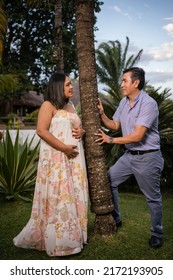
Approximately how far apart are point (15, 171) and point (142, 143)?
11.1ft

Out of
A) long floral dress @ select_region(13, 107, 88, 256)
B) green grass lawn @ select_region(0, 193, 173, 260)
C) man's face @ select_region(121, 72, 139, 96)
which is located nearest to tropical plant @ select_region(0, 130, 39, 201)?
green grass lawn @ select_region(0, 193, 173, 260)

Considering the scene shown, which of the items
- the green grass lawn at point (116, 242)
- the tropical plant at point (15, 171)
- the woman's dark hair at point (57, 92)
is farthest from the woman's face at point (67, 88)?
the tropical plant at point (15, 171)

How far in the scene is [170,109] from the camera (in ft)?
26.3

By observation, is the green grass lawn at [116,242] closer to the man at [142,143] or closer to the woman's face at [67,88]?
the man at [142,143]

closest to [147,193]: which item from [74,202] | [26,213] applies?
[74,202]

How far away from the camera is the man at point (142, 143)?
3.99 metres

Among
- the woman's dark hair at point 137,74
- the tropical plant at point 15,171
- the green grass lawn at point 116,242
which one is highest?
the woman's dark hair at point 137,74

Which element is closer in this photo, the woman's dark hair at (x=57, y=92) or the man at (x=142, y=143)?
the woman's dark hair at (x=57, y=92)

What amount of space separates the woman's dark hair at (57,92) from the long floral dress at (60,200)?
0.32 ft

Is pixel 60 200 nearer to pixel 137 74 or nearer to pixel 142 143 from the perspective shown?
pixel 142 143

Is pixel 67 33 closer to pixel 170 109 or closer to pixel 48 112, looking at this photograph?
pixel 170 109

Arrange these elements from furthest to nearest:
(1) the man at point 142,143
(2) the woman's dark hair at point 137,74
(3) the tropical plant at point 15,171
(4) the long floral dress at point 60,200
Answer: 1. (3) the tropical plant at point 15,171
2. (2) the woman's dark hair at point 137,74
3. (1) the man at point 142,143
4. (4) the long floral dress at point 60,200

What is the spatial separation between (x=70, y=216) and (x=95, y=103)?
4.25 feet

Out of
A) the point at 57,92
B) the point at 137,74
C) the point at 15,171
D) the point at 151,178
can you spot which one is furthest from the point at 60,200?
the point at 15,171
